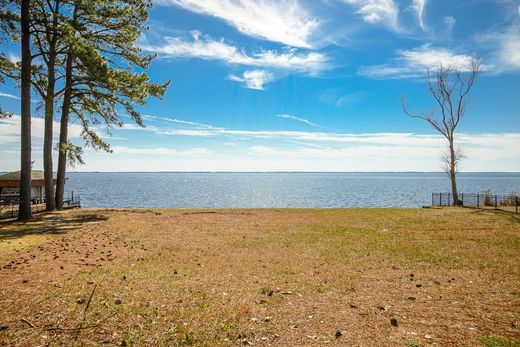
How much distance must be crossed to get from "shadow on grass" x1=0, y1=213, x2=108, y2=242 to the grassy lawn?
0.16 m

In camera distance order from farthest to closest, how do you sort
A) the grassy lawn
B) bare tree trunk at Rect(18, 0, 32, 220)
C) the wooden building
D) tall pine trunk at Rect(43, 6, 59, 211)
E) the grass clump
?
the wooden building, tall pine trunk at Rect(43, 6, 59, 211), bare tree trunk at Rect(18, 0, 32, 220), the grassy lawn, the grass clump

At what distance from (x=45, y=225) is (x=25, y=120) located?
636 cm

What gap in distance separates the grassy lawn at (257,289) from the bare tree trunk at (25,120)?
13.1ft

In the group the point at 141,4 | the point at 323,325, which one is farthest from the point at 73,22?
the point at 323,325

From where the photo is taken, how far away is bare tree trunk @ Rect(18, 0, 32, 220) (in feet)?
61.4

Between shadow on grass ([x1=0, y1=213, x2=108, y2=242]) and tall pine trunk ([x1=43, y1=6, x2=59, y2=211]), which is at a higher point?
tall pine trunk ([x1=43, y1=6, x2=59, y2=211])

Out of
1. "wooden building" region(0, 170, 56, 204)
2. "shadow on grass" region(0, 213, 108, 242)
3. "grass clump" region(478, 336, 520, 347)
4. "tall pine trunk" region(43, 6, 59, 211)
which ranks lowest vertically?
"shadow on grass" region(0, 213, 108, 242)

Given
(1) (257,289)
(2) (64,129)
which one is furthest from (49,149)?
(1) (257,289)

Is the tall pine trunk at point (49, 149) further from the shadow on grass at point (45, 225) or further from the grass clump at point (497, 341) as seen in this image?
the grass clump at point (497, 341)

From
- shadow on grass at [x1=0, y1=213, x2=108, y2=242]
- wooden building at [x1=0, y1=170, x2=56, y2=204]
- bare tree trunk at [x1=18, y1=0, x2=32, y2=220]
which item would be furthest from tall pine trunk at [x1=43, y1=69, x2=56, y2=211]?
wooden building at [x1=0, y1=170, x2=56, y2=204]

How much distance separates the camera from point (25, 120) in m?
18.8

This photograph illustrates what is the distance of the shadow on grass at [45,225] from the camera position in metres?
14.8

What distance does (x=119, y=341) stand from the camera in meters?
5.46

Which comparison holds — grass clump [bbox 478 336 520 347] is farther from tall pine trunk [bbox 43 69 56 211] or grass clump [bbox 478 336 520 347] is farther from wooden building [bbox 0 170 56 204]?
wooden building [bbox 0 170 56 204]
